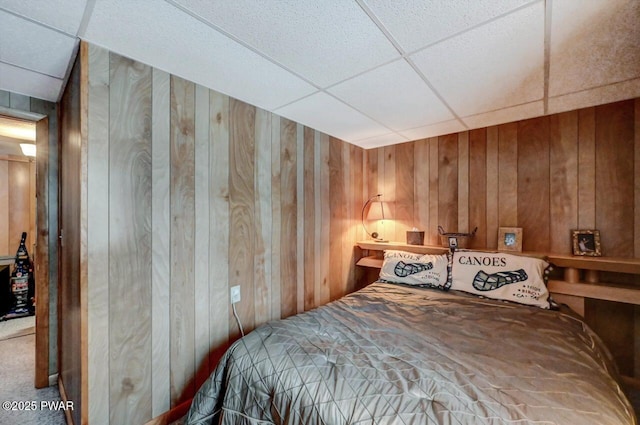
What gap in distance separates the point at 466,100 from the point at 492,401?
180 cm

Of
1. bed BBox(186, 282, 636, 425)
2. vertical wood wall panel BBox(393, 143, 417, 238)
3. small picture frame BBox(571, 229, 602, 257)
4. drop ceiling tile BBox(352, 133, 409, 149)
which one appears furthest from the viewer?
vertical wood wall panel BBox(393, 143, 417, 238)

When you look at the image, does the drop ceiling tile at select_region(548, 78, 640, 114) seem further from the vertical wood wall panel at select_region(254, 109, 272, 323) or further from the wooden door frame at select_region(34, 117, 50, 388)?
the wooden door frame at select_region(34, 117, 50, 388)

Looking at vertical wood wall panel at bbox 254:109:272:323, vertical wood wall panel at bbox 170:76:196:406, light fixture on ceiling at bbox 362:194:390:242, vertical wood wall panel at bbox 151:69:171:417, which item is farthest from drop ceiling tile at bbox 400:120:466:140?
vertical wood wall panel at bbox 151:69:171:417

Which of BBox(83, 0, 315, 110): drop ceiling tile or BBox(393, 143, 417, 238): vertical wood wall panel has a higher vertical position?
BBox(83, 0, 315, 110): drop ceiling tile

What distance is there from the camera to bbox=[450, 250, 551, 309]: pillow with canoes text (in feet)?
6.06

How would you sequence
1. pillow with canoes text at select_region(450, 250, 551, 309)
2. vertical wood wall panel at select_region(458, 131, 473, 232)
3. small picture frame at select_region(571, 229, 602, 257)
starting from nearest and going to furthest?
pillow with canoes text at select_region(450, 250, 551, 309)
small picture frame at select_region(571, 229, 602, 257)
vertical wood wall panel at select_region(458, 131, 473, 232)

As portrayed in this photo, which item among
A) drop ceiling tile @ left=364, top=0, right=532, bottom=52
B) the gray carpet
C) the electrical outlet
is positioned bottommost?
the gray carpet

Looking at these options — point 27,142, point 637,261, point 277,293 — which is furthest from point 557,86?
point 27,142

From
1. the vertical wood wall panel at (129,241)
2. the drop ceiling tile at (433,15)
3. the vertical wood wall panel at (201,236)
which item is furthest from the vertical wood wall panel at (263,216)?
the drop ceiling tile at (433,15)

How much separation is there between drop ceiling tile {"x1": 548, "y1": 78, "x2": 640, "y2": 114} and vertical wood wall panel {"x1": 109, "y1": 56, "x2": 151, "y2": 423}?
8.78ft

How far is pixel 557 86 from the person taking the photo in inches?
65.8

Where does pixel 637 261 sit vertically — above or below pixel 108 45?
below

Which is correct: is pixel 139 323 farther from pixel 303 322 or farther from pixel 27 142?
pixel 27 142

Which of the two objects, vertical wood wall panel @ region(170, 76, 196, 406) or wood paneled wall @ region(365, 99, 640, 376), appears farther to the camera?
wood paneled wall @ region(365, 99, 640, 376)
